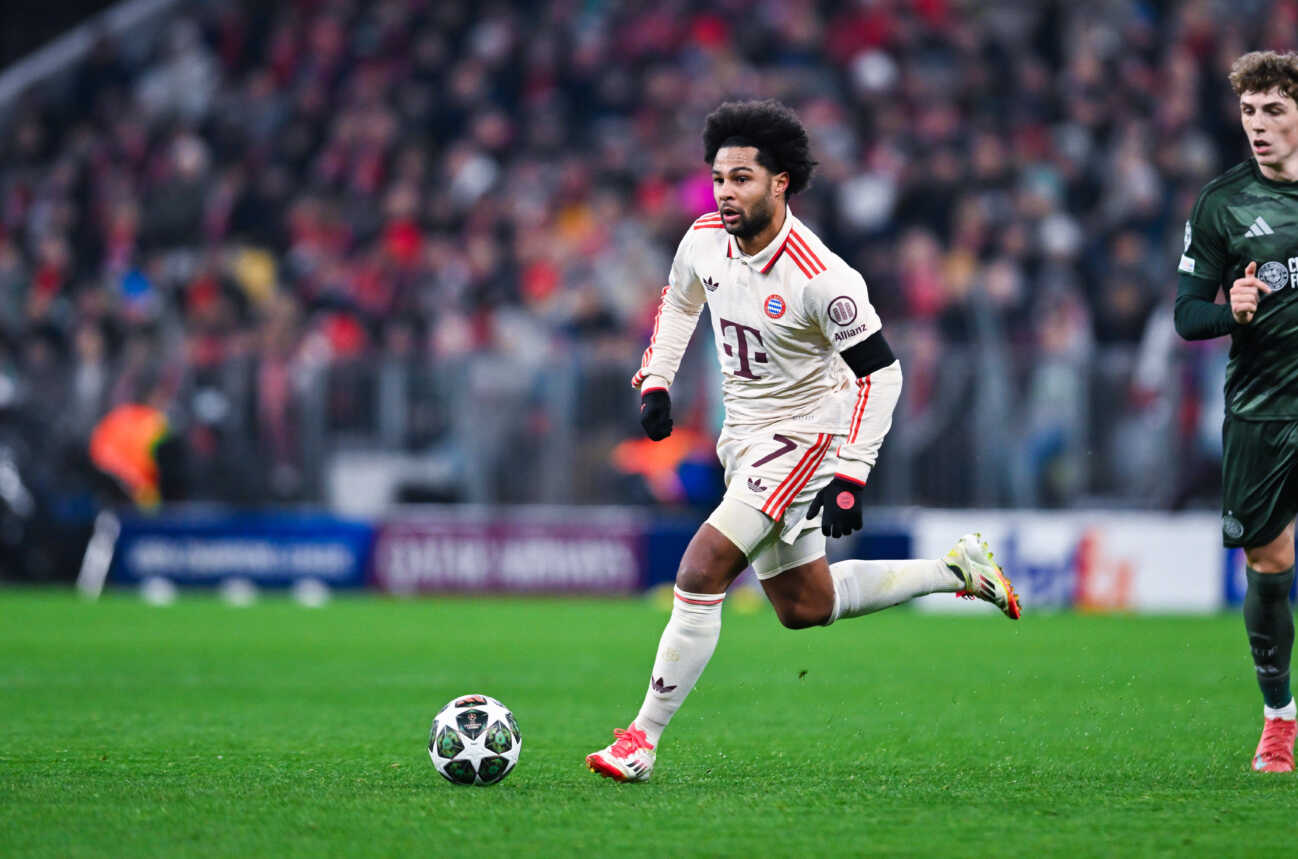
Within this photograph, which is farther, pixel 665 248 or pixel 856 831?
pixel 665 248

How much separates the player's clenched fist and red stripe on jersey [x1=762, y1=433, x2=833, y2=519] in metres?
1.52

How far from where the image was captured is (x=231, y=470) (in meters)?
17.7

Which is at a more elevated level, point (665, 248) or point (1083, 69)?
point (1083, 69)

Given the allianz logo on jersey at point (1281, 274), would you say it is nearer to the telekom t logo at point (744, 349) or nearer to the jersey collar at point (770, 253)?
the jersey collar at point (770, 253)

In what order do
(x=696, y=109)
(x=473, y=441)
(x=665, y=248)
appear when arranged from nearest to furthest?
(x=473, y=441) < (x=665, y=248) < (x=696, y=109)

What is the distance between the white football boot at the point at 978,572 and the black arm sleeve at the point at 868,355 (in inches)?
45.7

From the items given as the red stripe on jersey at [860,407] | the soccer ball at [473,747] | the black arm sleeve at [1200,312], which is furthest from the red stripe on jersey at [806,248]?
the soccer ball at [473,747]

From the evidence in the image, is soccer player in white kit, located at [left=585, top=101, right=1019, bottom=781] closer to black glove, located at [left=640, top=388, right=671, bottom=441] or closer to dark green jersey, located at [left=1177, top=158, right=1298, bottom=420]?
black glove, located at [left=640, top=388, right=671, bottom=441]

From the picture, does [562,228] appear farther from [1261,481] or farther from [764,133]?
[1261,481]

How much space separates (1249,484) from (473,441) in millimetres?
11029

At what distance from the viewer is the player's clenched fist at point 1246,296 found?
6567 mm

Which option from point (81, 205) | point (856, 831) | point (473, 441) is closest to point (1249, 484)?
point (856, 831)

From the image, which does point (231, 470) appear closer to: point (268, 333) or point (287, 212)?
point (268, 333)

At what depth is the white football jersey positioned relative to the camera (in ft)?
22.0
